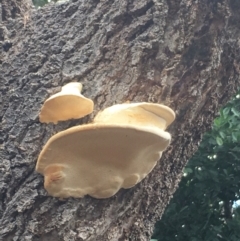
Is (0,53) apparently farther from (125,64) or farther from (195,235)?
(195,235)

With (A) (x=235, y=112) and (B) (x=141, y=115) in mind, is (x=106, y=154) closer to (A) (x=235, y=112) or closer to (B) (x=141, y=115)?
(B) (x=141, y=115)

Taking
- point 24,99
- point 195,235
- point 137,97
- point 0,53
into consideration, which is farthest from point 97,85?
point 195,235

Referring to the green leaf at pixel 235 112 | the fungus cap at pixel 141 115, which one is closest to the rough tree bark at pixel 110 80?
the fungus cap at pixel 141 115

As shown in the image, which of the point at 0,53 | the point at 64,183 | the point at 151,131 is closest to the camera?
the point at 151,131

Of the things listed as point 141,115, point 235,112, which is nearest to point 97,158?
point 141,115

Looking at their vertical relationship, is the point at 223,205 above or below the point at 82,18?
below
